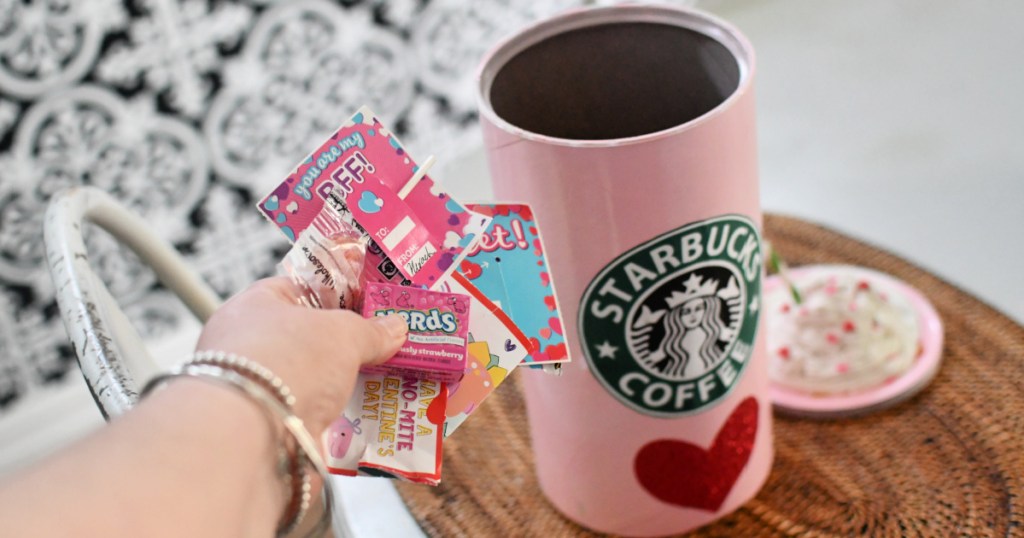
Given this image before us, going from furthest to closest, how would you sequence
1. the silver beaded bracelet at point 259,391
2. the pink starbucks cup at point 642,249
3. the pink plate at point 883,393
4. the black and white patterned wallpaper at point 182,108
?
the black and white patterned wallpaper at point 182,108 → the pink plate at point 883,393 → the pink starbucks cup at point 642,249 → the silver beaded bracelet at point 259,391

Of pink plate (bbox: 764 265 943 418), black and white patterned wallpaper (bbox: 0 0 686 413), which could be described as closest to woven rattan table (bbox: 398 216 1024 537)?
pink plate (bbox: 764 265 943 418)

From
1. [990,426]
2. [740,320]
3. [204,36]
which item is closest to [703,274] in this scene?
[740,320]

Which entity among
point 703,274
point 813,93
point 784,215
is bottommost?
point 813,93

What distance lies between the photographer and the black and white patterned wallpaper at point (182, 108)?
84 centimetres

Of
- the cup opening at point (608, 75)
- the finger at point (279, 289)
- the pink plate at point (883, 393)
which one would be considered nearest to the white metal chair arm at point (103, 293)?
the finger at point (279, 289)

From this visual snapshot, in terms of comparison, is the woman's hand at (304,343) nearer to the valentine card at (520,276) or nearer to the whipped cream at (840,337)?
the valentine card at (520,276)

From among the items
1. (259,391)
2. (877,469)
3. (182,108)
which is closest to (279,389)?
(259,391)

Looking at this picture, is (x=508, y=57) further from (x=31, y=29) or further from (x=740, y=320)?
(x=31, y=29)

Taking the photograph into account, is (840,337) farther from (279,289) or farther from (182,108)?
(182,108)

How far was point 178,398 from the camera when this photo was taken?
0.25 meters

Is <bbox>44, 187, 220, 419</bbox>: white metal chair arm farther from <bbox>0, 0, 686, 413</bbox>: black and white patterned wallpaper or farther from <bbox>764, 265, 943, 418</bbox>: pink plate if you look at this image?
<bbox>0, 0, 686, 413</bbox>: black and white patterned wallpaper

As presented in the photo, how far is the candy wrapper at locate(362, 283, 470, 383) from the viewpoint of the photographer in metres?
0.32

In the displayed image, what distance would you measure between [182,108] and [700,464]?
0.65 metres

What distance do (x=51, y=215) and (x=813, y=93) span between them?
88cm
